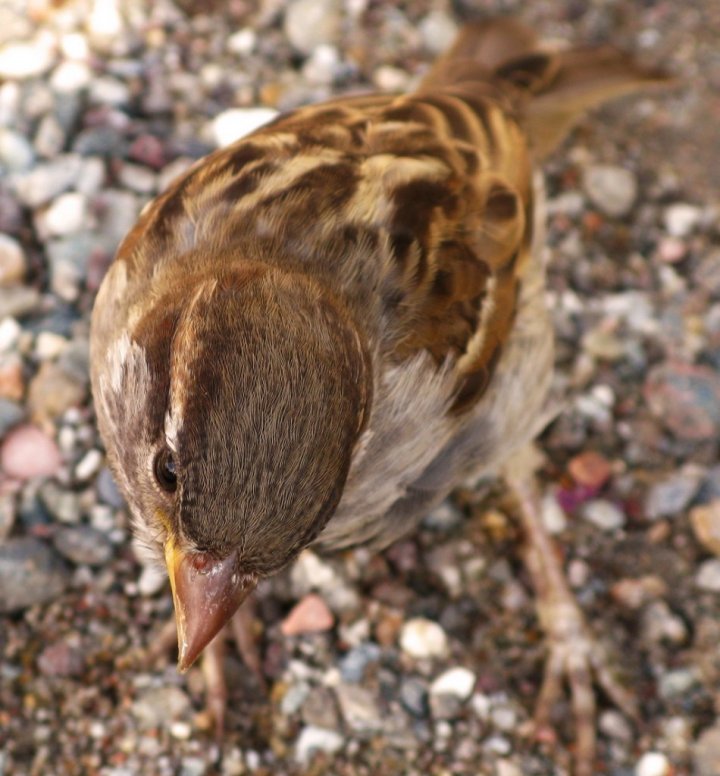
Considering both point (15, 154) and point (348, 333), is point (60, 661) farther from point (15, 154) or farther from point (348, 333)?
point (15, 154)

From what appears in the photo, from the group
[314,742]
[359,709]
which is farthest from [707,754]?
[314,742]

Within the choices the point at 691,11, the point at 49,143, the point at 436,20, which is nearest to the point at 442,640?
the point at 49,143

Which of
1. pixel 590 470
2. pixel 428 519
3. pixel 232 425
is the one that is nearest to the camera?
pixel 232 425

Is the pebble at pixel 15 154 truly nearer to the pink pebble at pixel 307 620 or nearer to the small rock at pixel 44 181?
the small rock at pixel 44 181

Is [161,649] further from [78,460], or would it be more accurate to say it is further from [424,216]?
[424,216]

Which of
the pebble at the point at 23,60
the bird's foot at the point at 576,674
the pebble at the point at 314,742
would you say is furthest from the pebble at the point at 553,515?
the pebble at the point at 23,60

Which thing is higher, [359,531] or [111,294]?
[111,294]
